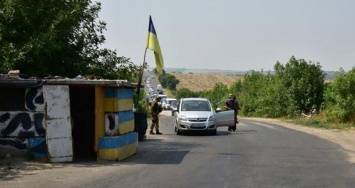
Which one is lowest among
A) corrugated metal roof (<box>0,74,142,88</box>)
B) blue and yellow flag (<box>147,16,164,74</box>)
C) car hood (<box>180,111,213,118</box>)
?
car hood (<box>180,111,213,118</box>)

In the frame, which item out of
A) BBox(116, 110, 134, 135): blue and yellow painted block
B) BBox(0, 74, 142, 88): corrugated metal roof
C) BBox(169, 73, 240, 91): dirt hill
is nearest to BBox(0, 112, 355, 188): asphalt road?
BBox(116, 110, 134, 135): blue and yellow painted block

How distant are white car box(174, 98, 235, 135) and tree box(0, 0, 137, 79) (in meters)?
4.91

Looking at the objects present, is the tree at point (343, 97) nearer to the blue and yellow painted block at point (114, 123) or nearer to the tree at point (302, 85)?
the tree at point (302, 85)

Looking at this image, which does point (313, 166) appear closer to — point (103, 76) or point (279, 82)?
point (103, 76)

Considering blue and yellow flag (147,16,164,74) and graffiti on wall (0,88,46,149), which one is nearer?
graffiti on wall (0,88,46,149)

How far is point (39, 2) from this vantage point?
57.6 ft

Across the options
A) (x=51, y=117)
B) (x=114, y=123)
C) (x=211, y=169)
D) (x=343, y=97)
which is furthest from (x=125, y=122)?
(x=343, y=97)

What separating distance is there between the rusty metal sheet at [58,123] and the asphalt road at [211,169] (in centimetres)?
46

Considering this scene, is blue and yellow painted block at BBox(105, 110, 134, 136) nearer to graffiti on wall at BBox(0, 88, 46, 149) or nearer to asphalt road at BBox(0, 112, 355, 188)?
asphalt road at BBox(0, 112, 355, 188)

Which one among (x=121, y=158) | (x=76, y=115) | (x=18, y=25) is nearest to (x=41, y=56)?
(x=18, y=25)

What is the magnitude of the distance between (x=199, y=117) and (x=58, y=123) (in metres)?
10.6

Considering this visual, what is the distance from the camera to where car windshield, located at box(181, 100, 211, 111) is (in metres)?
24.5

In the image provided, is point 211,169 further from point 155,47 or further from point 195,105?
point 195,105

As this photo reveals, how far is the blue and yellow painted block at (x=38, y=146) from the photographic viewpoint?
13.6 metres
